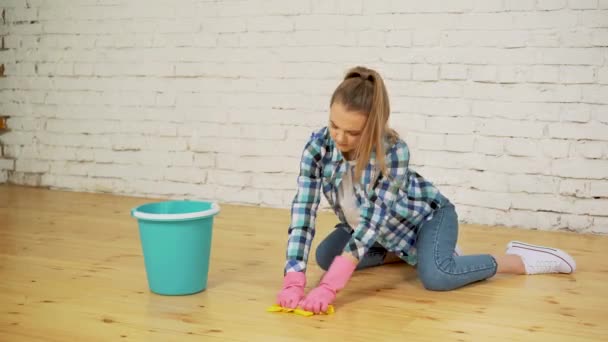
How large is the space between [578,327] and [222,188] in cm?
234

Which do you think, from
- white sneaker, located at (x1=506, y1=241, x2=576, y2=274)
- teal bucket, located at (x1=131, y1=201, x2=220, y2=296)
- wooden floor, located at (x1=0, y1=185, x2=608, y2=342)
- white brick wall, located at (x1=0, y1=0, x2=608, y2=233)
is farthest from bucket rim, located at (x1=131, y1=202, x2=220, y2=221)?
white brick wall, located at (x1=0, y1=0, x2=608, y2=233)

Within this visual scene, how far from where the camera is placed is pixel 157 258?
80.4 inches

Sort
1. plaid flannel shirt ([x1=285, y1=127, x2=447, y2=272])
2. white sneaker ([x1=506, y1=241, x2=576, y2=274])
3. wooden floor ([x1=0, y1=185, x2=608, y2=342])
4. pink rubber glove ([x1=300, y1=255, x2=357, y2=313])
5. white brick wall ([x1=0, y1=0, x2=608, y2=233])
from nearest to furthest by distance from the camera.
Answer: wooden floor ([x1=0, y1=185, x2=608, y2=342]), pink rubber glove ([x1=300, y1=255, x2=357, y2=313]), plaid flannel shirt ([x1=285, y1=127, x2=447, y2=272]), white sneaker ([x1=506, y1=241, x2=576, y2=274]), white brick wall ([x1=0, y1=0, x2=608, y2=233])

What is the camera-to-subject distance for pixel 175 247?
201 cm

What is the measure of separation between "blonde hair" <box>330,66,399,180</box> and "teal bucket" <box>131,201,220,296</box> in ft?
1.53

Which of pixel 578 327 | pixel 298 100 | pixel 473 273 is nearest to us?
pixel 578 327

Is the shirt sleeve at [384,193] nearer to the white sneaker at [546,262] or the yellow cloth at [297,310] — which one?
the yellow cloth at [297,310]

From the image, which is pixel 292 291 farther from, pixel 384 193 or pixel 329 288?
pixel 384 193

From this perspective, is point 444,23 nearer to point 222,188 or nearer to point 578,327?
point 222,188

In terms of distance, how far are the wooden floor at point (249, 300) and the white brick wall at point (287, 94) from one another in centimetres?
46

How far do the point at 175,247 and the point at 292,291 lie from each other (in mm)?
349

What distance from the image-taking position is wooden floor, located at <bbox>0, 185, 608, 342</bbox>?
1.79m

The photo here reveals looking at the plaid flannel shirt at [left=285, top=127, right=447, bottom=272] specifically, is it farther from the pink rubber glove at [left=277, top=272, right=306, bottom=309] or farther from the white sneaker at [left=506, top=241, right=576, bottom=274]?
the white sneaker at [left=506, top=241, right=576, bottom=274]

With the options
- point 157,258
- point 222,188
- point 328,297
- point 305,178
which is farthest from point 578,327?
point 222,188
